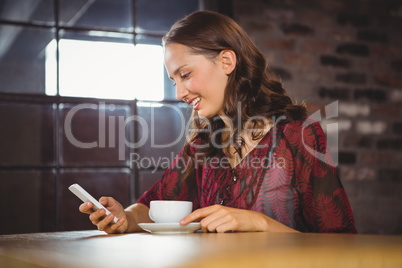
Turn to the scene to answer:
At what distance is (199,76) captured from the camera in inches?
70.4

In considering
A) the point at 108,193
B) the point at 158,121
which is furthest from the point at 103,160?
the point at 158,121

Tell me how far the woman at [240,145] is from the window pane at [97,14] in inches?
38.1

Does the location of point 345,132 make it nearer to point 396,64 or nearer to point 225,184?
point 396,64

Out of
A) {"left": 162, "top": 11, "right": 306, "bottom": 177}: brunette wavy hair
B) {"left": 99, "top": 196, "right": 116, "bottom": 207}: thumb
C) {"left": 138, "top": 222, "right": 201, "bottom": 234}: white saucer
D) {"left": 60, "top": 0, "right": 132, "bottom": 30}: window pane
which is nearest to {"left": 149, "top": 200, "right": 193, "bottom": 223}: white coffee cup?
{"left": 138, "top": 222, "right": 201, "bottom": 234}: white saucer

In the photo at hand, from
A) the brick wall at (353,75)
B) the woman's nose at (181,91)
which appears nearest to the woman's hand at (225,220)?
the woman's nose at (181,91)

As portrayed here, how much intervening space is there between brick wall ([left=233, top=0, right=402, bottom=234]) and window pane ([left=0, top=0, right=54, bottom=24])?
1.01m

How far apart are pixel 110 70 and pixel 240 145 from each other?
1184 mm

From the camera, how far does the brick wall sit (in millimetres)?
2902

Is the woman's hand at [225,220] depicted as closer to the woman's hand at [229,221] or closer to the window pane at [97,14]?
the woman's hand at [229,221]

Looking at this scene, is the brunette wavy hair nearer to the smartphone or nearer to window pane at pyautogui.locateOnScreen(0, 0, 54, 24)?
the smartphone

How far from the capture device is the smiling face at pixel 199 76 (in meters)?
1.78

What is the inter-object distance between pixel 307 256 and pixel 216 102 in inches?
46.3

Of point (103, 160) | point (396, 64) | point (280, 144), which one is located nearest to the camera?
point (280, 144)

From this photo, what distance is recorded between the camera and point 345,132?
9.84 ft
